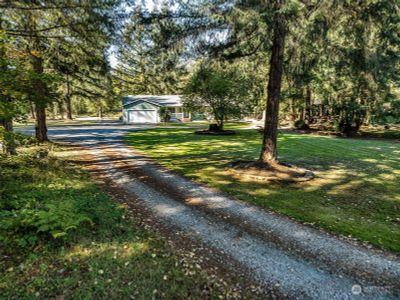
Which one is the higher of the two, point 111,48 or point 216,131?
point 111,48

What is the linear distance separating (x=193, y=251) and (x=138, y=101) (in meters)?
40.1

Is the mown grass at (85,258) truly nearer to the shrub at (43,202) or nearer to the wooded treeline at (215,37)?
the shrub at (43,202)

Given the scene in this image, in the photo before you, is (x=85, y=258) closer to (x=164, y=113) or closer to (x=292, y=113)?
(x=292, y=113)

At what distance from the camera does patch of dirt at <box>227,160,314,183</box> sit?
32.6ft

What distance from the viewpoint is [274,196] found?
8195mm

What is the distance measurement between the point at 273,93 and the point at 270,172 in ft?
9.63

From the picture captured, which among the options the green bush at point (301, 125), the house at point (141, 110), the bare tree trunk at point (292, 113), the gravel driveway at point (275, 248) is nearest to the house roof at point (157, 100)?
the house at point (141, 110)

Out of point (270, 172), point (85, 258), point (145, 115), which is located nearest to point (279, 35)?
point (270, 172)

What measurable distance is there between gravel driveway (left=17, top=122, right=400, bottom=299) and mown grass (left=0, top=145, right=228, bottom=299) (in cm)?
86

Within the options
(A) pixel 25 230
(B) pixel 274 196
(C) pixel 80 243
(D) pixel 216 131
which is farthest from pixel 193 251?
(D) pixel 216 131

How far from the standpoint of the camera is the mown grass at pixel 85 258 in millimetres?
3902

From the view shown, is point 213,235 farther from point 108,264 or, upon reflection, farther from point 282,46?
point 282,46

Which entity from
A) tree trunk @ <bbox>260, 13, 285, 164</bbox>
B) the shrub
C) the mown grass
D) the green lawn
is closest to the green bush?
the green lawn

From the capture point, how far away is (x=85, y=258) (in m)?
4.61
